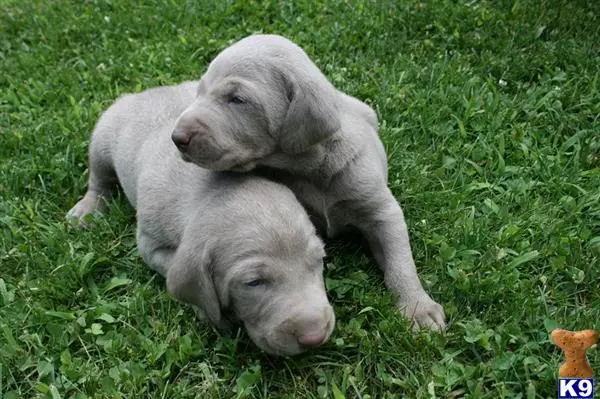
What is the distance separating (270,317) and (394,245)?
1.04 m

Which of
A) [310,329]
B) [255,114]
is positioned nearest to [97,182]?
[255,114]

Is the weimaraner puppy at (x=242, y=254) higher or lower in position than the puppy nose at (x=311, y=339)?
higher

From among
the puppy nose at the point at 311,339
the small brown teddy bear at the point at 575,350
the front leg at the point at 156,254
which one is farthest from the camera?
the front leg at the point at 156,254

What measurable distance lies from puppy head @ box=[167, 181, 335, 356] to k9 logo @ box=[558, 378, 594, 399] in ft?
3.72

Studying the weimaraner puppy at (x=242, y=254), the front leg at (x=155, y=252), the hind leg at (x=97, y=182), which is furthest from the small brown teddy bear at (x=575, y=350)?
the hind leg at (x=97, y=182)

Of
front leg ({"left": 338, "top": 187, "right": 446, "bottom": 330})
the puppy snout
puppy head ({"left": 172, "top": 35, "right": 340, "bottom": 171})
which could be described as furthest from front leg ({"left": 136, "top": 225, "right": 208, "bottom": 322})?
front leg ({"left": 338, "top": 187, "right": 446, "bottom": 330})

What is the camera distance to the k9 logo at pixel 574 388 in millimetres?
3267

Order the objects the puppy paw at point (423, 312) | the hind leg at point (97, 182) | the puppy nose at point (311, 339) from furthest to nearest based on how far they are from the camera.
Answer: the hind leg at point (97, 182) → the puppy paw at point (423, 312) → the puppy nose at point (311, 339)

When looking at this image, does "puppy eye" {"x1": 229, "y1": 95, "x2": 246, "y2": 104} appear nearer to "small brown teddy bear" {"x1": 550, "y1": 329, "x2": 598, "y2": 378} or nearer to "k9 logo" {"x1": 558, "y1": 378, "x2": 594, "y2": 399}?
"small brown teddy bear" {"x1": 550, "y1": 329, "x2": 598, "y2": 378}

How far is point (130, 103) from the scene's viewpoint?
5.40 metres

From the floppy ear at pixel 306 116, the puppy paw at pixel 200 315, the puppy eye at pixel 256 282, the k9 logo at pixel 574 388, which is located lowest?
the k9 logo at pixel 574 388

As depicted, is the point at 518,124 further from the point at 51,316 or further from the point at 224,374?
the point at 51,316

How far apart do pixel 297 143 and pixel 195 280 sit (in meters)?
0.97

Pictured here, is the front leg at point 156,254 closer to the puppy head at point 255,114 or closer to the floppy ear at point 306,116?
the puppy head at point 255,114
